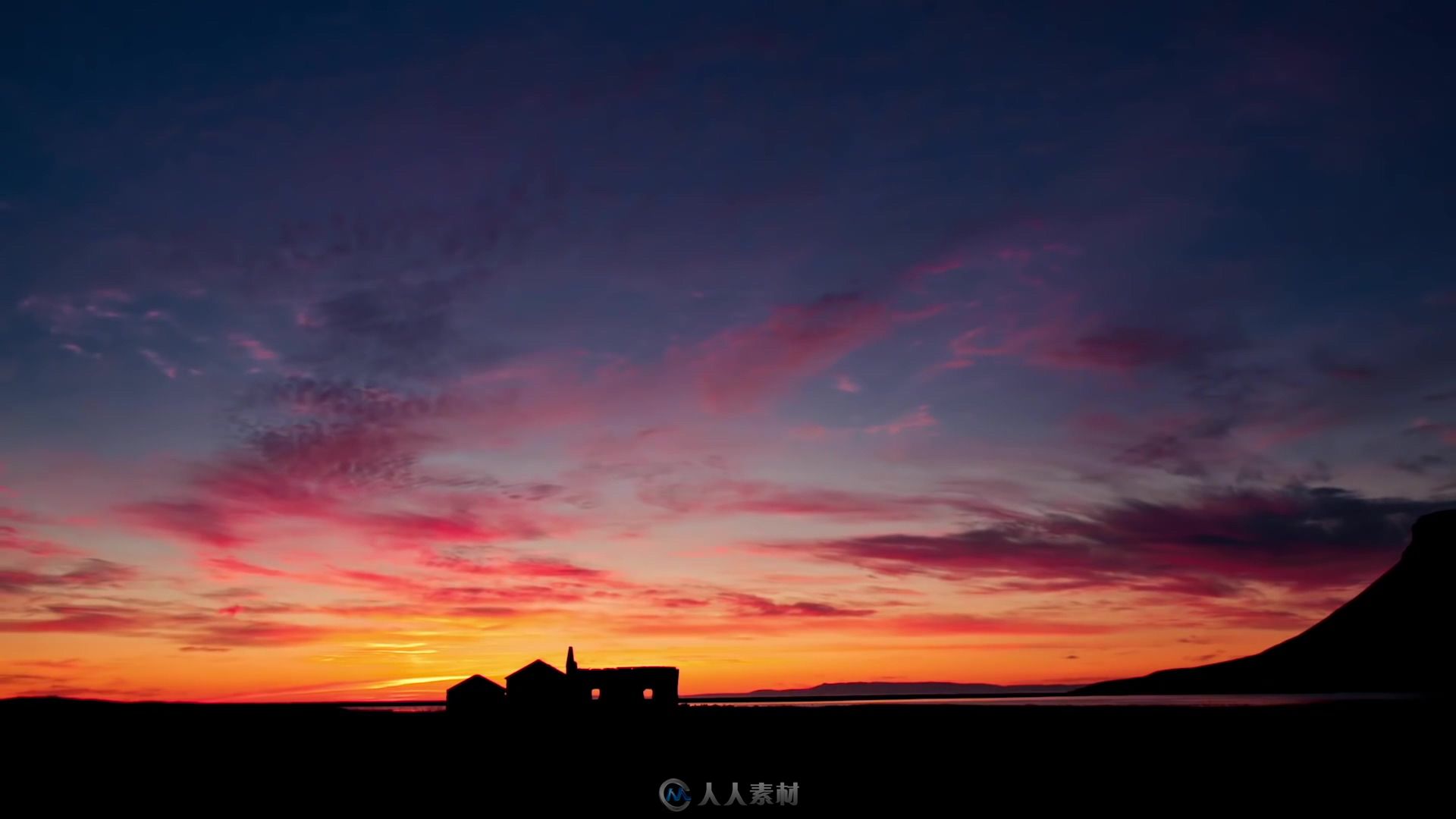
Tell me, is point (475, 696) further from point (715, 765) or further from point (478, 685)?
point (715, 765)

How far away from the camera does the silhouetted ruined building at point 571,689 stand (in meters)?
51.7

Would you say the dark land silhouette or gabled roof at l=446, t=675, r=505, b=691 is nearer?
the dark land silhouette

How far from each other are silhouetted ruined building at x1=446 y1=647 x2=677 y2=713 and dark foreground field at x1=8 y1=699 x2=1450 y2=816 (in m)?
0.95

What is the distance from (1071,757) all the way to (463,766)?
1047 inches

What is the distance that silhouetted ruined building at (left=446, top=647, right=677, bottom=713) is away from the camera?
170ft

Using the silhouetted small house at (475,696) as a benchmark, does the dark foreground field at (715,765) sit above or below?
below

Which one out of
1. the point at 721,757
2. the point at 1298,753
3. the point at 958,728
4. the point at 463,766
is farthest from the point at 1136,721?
the point at 463,766

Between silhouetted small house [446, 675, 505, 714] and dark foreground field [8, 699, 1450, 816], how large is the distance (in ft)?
2.72

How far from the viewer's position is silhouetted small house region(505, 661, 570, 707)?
5228 cm

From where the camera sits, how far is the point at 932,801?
28.6 meters

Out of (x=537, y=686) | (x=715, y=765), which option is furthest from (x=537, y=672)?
(x=715, y=765)

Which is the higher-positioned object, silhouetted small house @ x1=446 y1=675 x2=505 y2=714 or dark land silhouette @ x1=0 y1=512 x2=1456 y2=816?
silhouetted small house @ x1=446 y1=675 x2=505 y2=714

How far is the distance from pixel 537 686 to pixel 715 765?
61.4 feet

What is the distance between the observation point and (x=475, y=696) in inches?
2127
